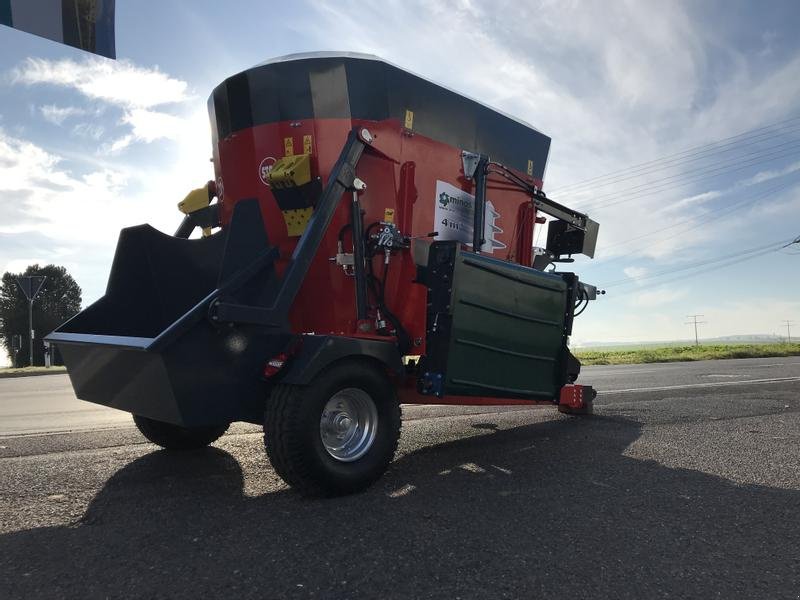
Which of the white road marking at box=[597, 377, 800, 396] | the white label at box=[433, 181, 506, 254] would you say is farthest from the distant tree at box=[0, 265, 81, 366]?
the white label at box=[433, 181, 506, 254]

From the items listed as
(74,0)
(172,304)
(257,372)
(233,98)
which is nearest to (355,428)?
(257,372)

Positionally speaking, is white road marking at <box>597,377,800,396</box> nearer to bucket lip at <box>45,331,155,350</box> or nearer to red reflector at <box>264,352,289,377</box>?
red reflector at <box>264,352,289,377</box>

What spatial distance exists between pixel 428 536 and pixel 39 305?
55.7m

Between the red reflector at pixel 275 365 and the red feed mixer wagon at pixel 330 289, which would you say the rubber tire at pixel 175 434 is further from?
the red reflector at pixel 275 365

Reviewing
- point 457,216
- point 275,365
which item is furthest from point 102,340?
point 457,216

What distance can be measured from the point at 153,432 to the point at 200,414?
1.57 m

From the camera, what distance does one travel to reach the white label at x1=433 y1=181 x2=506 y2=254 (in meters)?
4.74

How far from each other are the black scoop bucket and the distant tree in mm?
50111

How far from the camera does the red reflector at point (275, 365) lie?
3438mm

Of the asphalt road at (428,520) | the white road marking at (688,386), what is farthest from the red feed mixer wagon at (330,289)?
the white road marking at (688,386)

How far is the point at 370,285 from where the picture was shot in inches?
169

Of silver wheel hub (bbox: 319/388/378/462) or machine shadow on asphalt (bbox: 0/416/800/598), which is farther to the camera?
silver wheel hub (bbox: 319/388/378/462)

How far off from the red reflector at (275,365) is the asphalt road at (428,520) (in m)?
0.77

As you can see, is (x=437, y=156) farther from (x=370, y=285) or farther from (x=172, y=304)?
(x=172, y=304)
